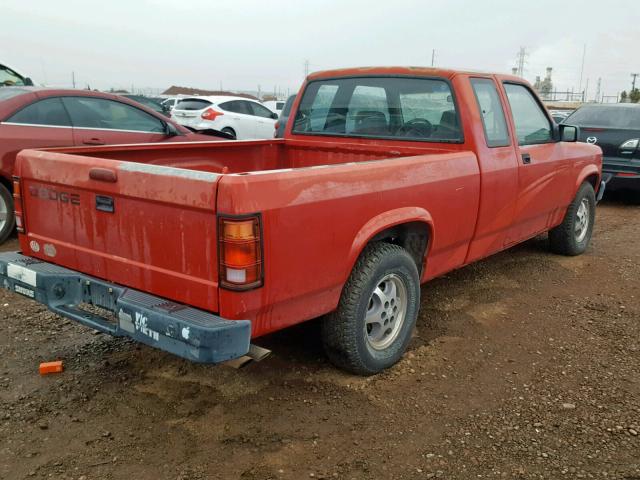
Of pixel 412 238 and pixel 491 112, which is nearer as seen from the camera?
pixel 412 238

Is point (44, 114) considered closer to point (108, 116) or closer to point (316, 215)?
point (108, 116)

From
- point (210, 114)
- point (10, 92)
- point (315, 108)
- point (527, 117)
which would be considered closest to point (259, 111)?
point (210, 114)

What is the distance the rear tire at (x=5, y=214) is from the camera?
5.87 meters

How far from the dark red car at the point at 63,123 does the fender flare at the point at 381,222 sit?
434 centimetres

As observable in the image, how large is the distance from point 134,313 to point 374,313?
1.40m

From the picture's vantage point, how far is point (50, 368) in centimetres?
353

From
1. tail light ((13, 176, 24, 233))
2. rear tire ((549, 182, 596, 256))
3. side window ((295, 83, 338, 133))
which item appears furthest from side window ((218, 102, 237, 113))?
tail light ((13, 176, 24, 233))

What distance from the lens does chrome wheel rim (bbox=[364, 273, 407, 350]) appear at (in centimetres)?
345

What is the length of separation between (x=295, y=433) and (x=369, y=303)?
860 millimetres

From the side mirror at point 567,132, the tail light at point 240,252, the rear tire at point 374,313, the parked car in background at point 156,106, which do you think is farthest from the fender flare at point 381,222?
the parked car in background at point 156,106

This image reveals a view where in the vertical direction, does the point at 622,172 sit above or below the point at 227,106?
below

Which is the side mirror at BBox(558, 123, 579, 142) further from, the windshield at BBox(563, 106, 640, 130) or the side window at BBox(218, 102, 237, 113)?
the side window at BBox(218, 102, 237, 113)

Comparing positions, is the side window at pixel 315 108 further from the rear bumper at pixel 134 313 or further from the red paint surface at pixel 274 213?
the rear bumper at pixel 134 313

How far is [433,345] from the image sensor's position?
398cm
